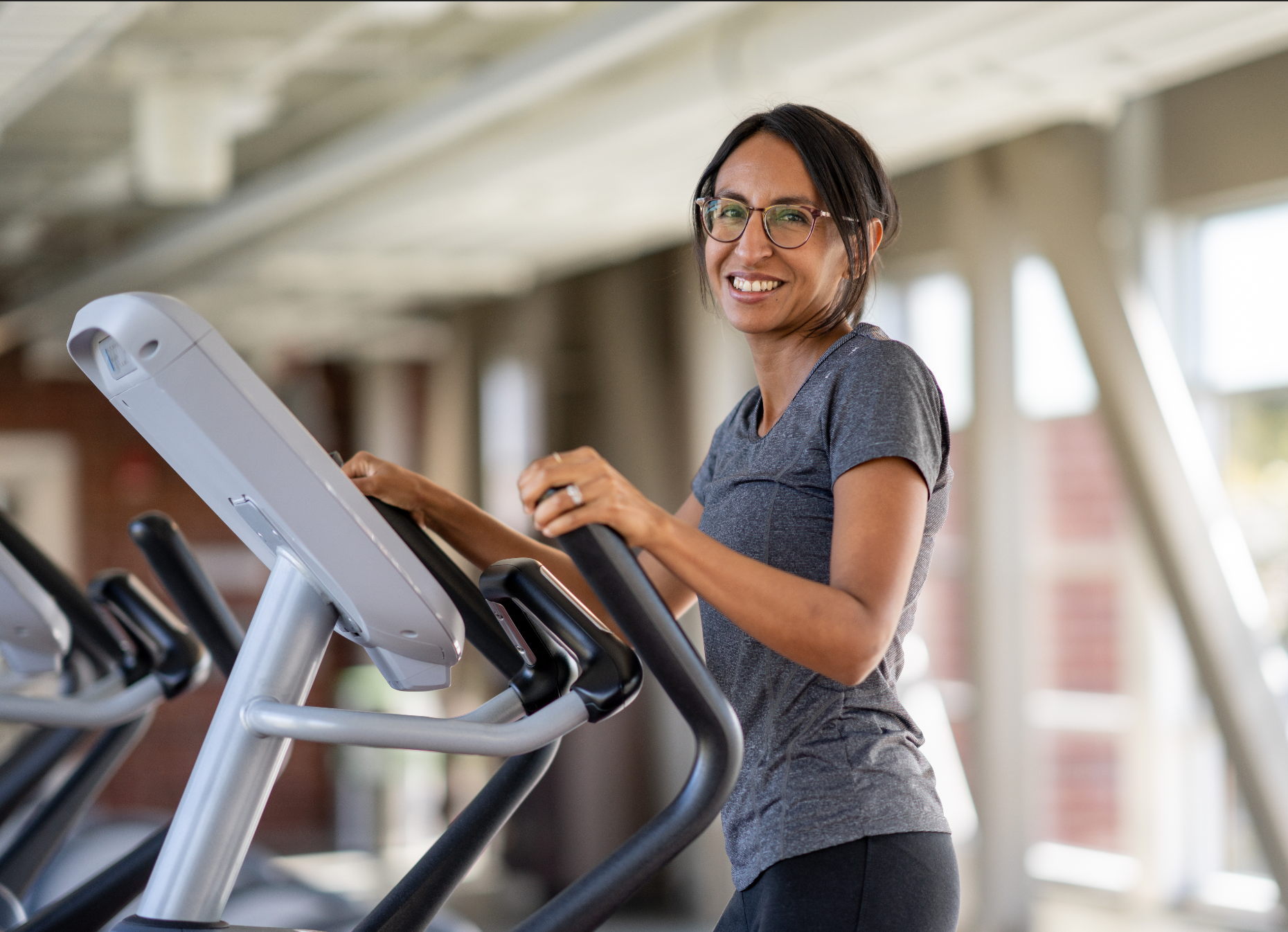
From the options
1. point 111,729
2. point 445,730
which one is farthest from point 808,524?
point 111,729

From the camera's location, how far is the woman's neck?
51.1 inches

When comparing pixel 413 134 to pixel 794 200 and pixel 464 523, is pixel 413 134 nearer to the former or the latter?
pixel 464 523

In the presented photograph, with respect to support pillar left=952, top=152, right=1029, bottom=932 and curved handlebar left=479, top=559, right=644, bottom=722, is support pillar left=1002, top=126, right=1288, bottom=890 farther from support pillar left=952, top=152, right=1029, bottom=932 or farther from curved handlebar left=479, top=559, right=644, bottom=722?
curved handlebar left=479, top=559, right=644, bottom=722

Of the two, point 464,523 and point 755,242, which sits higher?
point 755,242

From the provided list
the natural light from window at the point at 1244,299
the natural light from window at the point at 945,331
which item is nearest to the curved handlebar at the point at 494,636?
the natural light from window at the point at 1244,299

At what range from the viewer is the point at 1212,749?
464 centimetres

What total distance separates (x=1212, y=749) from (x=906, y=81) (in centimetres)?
246

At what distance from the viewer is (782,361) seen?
131 cm

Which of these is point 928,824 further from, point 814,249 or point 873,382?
point 814,249

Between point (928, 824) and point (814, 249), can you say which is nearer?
point (928, 824)

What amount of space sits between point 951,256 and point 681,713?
449 centimetres

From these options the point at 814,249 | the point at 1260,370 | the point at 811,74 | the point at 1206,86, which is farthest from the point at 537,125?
the point at 814,249

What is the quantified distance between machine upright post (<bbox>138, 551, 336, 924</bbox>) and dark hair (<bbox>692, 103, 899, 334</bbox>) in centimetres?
53

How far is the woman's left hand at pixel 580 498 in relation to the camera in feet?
3.24
